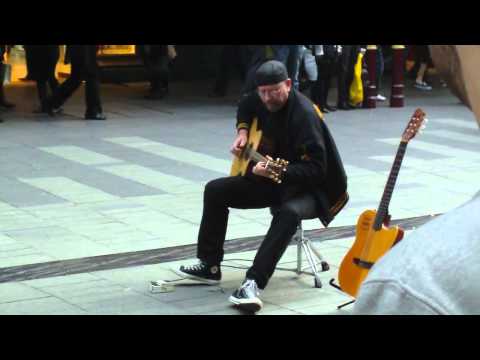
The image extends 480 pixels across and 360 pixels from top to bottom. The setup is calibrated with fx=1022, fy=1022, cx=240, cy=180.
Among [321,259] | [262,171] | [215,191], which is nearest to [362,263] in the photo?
[262,171]

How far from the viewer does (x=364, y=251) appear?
6340mm

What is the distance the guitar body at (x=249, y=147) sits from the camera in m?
6.79

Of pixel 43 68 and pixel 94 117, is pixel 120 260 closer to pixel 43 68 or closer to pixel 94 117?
pixel 94 117

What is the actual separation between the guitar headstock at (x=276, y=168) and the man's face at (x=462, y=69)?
4944 millimetres

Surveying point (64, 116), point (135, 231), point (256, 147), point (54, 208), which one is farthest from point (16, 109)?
point (256, 147)

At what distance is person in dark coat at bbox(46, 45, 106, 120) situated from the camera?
13.8 meters

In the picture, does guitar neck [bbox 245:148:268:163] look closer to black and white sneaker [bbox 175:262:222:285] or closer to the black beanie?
the black beanie

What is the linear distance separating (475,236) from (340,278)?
17.2 ft

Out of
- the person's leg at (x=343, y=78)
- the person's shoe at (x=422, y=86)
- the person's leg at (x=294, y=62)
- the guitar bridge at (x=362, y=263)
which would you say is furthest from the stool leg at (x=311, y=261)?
the person's shoe at (x=422, y=86)

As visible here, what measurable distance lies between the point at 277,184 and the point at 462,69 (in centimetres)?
537

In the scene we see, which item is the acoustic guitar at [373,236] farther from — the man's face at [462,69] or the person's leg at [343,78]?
the person's leg at [343,78]
